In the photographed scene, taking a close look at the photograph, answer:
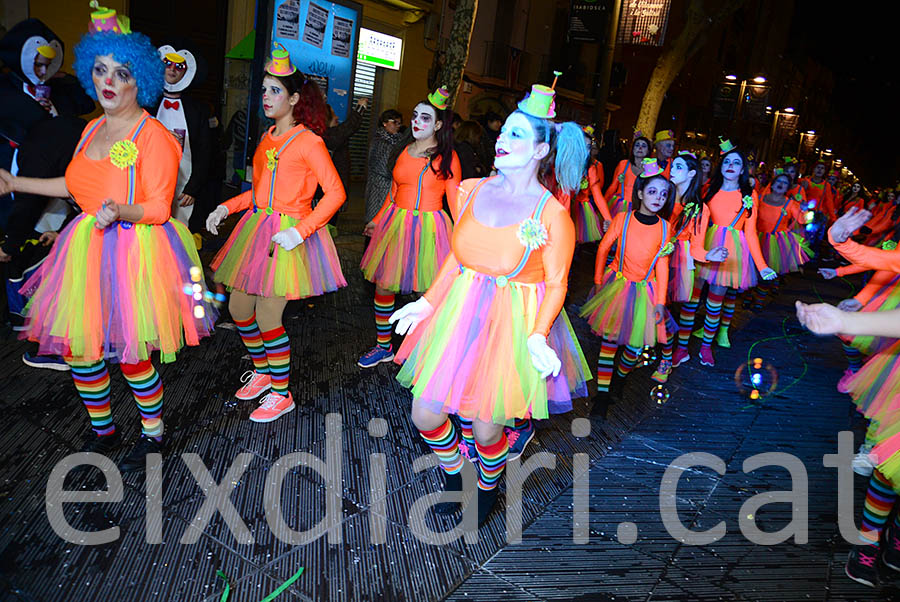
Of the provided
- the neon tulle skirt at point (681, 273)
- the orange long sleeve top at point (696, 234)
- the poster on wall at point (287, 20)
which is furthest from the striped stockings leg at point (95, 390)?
the poster on wall at point (287, 20)

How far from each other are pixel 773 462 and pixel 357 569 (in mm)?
3240

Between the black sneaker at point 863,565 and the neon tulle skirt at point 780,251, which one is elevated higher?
the neon tulle skirt at point 780,251

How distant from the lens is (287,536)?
2971 mm

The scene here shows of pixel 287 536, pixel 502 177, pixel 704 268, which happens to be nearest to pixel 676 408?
pixel 704 268

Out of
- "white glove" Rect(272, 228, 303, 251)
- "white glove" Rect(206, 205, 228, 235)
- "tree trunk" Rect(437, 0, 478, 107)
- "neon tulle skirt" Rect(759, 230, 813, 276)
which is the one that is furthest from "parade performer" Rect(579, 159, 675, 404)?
"neon tulle skirt" Rect(759, 230, 813, 276)

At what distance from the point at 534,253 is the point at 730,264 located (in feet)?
13.5

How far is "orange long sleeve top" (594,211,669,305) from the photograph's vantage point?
4.55 metres

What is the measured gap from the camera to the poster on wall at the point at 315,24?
9945 mm

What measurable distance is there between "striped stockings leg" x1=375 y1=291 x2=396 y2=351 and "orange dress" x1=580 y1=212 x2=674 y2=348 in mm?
1628

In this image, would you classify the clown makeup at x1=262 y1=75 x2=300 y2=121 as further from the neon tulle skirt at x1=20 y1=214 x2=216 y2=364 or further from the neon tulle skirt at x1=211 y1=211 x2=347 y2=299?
the neon tulle skirt at x1=20 y1=214 x2=216 y2=364

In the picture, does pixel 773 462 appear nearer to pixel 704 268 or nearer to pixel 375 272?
pixel 704 268

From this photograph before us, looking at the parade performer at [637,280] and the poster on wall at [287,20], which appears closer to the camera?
the parade performer at [637,280]

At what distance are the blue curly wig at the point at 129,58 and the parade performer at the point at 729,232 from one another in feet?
16.9

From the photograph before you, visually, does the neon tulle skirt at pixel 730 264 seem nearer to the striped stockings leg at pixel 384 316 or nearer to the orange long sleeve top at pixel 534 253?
the striped stockings leg at pixel 384 316
